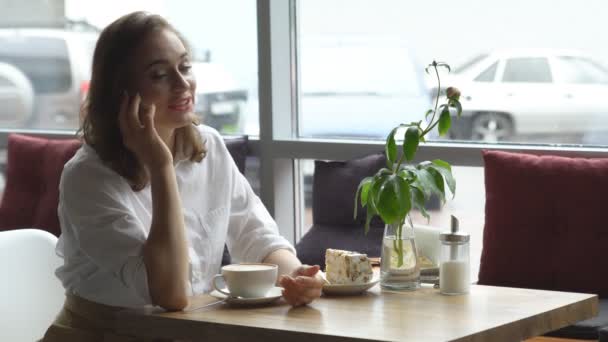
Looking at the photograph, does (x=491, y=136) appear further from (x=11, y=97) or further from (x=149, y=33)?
(x=11, y=97)

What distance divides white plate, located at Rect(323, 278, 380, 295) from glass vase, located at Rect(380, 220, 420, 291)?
0.20 ft

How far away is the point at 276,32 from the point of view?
455 cm

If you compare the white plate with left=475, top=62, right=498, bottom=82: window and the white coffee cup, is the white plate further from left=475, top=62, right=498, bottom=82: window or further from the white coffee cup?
left=475, top=62, right=498, bottom=82: window

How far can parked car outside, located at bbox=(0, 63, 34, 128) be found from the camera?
215 inches

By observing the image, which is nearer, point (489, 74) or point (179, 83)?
point (179, 83)

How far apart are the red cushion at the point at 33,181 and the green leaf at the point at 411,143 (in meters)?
2.61

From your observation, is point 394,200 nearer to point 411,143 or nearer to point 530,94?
point 411,143

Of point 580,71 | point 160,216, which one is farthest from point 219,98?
point 160,216

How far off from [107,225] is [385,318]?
669mm

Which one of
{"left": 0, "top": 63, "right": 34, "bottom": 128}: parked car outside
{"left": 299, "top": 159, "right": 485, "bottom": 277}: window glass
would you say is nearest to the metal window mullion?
{"left": 299, "top": 159, "right": 485, "bottom": 277}: window glass

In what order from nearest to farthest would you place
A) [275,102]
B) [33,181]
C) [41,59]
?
[275,102] → [33,181] → [41,59]

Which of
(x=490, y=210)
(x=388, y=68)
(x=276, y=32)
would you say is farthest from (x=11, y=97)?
(x=490, y=210)

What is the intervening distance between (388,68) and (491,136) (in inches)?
21.8

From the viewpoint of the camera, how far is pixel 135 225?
2.31 metres
